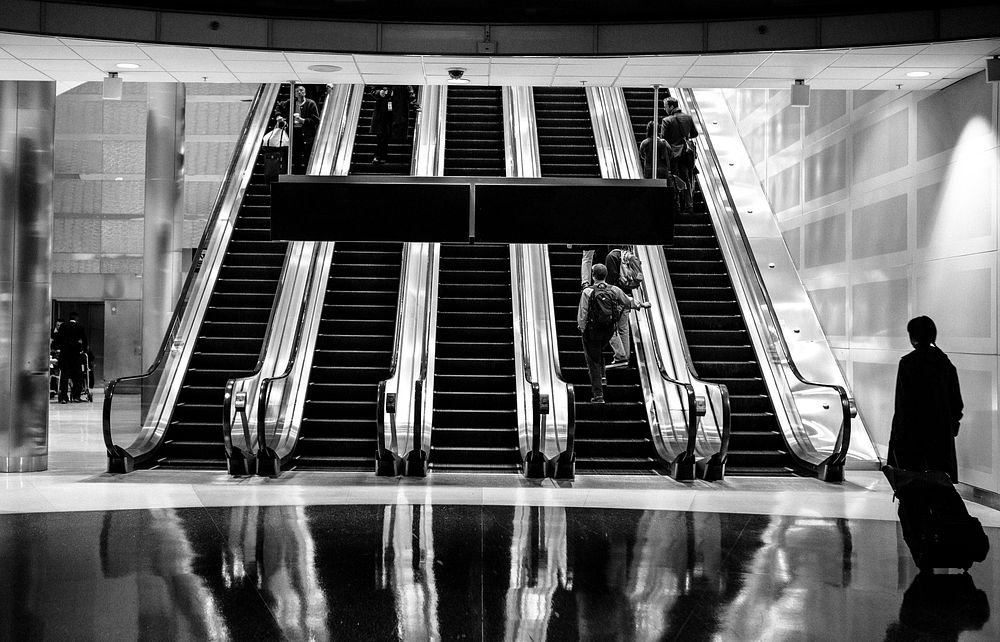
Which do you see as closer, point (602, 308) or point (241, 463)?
point (241, 463)

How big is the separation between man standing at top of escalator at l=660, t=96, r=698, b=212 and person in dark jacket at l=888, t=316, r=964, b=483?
7.17 meters

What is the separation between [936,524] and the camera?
559 cm

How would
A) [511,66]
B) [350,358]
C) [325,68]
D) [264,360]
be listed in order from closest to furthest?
[511,66]
[325,68]
[264,360]
[350,358]

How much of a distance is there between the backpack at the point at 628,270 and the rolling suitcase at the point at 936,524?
18.8 ft

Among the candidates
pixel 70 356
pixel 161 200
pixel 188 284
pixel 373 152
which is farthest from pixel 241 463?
pixel 70 356

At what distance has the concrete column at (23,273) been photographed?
9609 mm

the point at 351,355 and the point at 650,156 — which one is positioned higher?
the point at 650,156

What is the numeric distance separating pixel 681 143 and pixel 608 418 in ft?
14.6

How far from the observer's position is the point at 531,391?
385 inches

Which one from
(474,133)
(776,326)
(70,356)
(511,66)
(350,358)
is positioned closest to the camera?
(511,66)

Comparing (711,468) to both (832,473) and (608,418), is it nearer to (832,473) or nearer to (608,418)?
(832,473)

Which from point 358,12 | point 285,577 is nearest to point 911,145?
point 358,12

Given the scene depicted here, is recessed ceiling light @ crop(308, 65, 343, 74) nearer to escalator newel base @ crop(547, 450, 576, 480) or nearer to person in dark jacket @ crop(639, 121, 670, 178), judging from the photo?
escalator newel base @ crop(547, 450, 576, 480)

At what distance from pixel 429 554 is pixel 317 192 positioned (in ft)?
12.6
